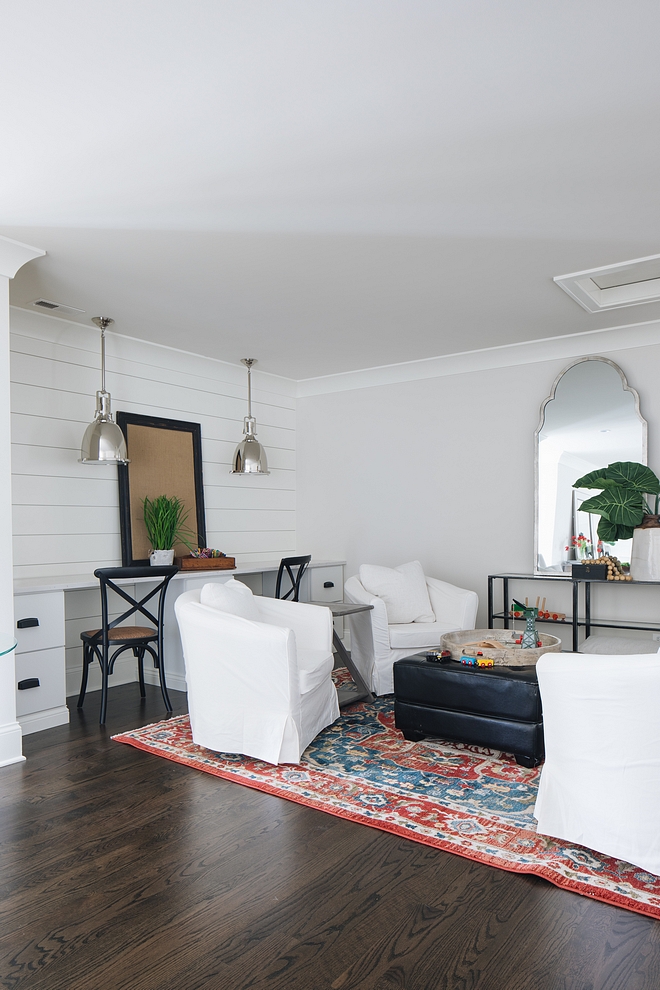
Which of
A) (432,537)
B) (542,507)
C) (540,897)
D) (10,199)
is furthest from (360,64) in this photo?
(432,537)

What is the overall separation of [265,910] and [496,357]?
4432 millimetres

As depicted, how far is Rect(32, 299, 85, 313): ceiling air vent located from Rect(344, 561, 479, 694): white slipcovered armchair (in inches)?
102

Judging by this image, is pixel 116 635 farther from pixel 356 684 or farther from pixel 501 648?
pixel 501 648

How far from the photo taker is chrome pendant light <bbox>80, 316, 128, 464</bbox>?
14.4 ft

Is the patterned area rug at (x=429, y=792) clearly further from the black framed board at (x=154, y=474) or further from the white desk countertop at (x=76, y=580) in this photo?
the black framed board at (x=154, y=474)

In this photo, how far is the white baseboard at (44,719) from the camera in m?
3.75

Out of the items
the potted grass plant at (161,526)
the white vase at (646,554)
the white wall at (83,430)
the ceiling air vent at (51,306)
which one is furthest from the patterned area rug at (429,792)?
the ceiling air vent at (51,306)

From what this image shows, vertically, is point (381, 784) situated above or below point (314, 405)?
below

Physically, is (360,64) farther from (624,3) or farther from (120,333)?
(120,333)

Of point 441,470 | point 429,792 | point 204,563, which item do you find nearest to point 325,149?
point 429,792

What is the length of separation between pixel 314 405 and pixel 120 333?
2143mm

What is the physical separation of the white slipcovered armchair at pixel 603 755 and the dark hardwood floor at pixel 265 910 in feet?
0.80

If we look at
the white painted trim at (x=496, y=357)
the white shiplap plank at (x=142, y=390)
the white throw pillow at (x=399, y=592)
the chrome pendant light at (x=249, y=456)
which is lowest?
the white throw pillow at (x=399, y=592)

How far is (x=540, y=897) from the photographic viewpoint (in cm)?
211
